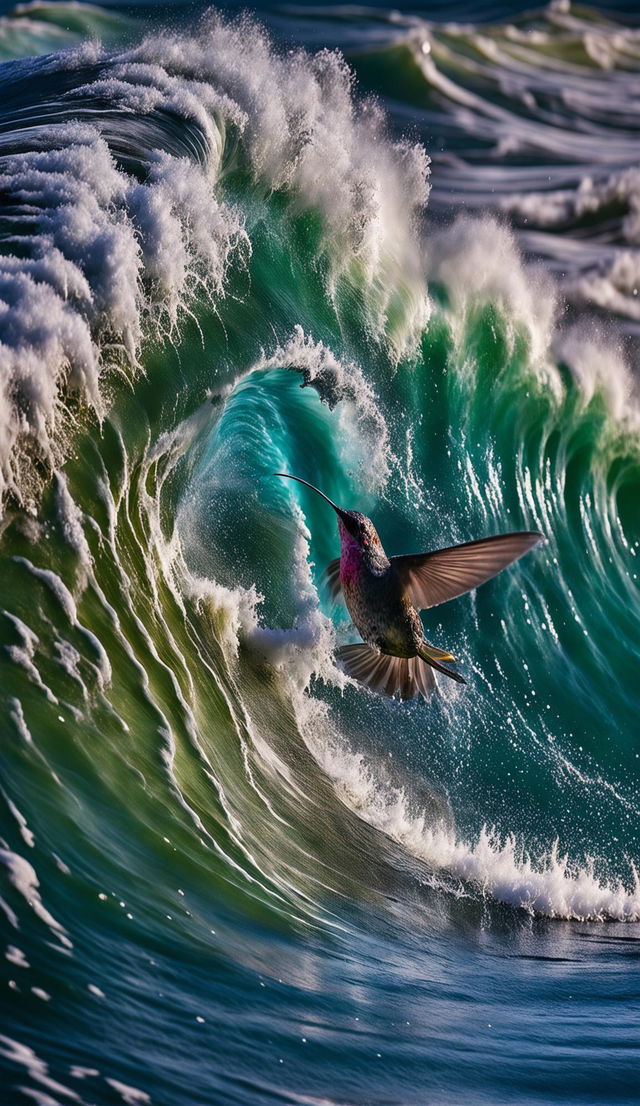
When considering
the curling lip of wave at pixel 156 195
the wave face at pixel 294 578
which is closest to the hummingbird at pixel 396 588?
the wave face at pixel 294 578

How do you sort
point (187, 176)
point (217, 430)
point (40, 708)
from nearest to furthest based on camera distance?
point (40, 708) → point (187, 176) → point (217, 430)

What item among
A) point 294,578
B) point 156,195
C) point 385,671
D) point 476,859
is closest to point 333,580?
point 385,671

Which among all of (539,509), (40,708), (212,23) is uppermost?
(212,23)

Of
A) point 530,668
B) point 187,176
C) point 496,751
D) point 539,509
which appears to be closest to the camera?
point 187,176

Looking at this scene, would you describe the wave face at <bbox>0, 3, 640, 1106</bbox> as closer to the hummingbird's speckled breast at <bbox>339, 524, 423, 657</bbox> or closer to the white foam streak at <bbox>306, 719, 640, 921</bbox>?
the white foam streak at <bbox>306, 719, 640, 921</bbox>

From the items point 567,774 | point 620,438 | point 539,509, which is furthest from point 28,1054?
point 620,438

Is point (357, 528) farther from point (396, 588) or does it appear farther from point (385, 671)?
point (385, 671)

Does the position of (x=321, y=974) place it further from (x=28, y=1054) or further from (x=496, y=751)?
(x=496, y=751)
